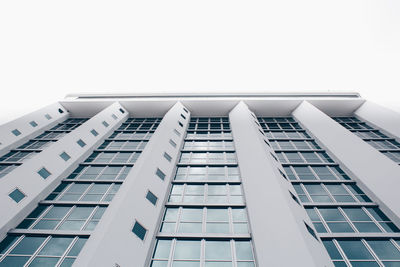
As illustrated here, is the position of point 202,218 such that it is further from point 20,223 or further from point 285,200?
point 20,223

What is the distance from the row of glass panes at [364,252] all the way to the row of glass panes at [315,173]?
618 cm

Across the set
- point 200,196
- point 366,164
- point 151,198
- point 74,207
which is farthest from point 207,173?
point 366,164

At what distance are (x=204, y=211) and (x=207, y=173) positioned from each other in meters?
4.75

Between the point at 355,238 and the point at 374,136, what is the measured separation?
17864mm

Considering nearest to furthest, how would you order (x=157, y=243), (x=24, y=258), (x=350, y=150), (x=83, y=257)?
(x=83, y=257) → (x=24, y=258) → (x=157, y=243) → (x=350, y=150)

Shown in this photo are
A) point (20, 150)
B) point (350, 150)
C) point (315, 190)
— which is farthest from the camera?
point (20, 150)

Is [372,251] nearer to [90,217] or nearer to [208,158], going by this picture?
[208,158]

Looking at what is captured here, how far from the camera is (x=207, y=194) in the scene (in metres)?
15.7

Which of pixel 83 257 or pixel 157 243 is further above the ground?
pixel 157 243

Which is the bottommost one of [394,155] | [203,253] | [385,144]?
[203,253]

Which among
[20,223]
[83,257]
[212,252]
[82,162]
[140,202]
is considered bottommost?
[83,257]

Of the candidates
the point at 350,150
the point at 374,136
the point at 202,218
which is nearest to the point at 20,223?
the point at 202,218

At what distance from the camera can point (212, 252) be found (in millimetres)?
11016

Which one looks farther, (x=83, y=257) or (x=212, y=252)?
(x=212, y=252)
